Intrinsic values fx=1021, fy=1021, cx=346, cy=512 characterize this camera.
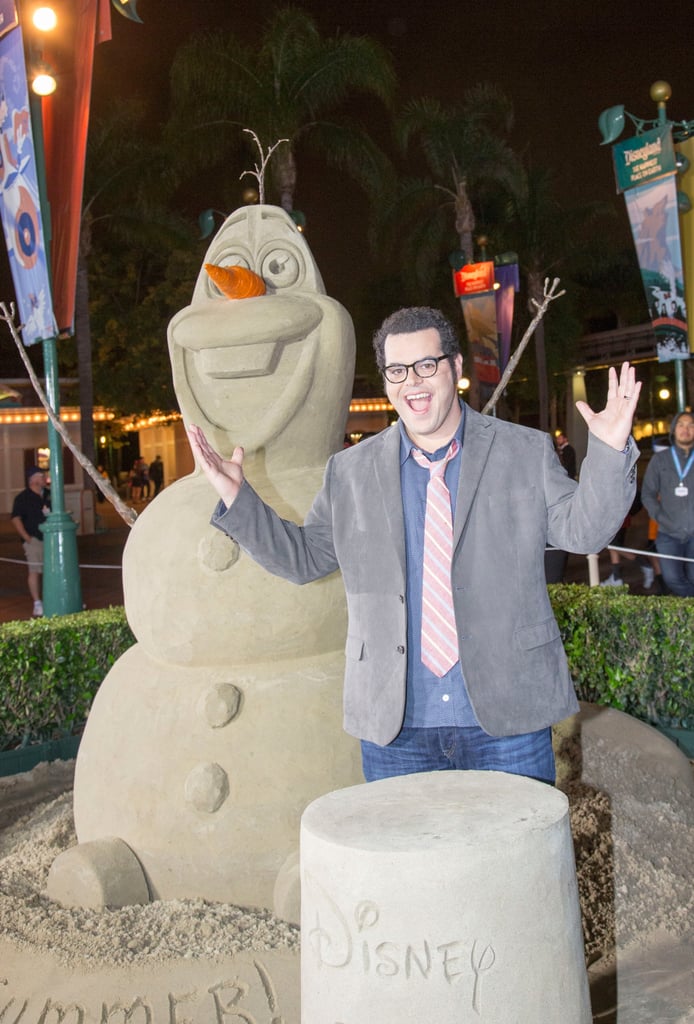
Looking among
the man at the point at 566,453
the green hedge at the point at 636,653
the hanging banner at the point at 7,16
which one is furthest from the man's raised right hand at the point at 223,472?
the man at the point at 566,453

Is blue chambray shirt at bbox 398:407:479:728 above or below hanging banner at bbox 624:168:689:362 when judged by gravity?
below

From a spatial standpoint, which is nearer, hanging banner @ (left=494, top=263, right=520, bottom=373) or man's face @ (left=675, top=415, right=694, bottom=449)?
man's face @ (left=675, top=415, right=694, bottom=449)

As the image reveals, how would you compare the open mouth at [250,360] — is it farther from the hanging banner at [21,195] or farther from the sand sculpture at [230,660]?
the hanging banner at [21,195]

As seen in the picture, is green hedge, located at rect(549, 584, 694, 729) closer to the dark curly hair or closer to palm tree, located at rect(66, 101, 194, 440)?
the dark curly hair

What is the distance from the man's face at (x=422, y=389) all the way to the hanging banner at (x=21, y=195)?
572cm

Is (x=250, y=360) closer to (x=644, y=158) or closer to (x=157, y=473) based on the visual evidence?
(x=644, y=158)

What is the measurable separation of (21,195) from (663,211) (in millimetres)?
6490

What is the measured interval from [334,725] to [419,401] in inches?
52.8

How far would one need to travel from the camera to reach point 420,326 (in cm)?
245

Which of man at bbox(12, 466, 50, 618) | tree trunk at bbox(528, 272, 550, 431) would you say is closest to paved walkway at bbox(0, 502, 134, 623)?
man at bbox(12, 466, 50, 618)

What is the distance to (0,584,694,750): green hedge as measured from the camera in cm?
554

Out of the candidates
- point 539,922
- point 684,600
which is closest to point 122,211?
point 684,600

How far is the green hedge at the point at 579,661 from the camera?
5.54m

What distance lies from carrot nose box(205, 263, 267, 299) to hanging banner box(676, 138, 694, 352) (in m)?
8.16
